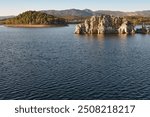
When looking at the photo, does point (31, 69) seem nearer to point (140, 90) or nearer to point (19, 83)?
point (19, 83)

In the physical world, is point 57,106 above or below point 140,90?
above

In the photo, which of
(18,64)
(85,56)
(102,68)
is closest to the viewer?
(102,68)

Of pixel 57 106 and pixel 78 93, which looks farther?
pixel 78 93

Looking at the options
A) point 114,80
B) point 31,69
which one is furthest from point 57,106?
point 31,69

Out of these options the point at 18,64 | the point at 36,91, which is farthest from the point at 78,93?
the point at 18,64

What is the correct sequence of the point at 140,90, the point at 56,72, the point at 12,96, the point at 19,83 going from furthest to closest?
1. the point at 56,72
2. the point at 19,83
3. the point at 140,90
4. the point at 12,96

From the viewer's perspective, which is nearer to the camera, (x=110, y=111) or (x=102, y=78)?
(x=110, y=111)

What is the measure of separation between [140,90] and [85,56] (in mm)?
54311

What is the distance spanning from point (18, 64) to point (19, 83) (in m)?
28.2

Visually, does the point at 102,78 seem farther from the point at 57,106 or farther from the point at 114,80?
the point at 57,106

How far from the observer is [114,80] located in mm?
79625

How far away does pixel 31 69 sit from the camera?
309ft

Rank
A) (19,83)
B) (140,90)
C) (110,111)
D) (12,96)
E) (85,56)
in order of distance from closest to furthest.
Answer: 1. (110,111)
2. (12,96)
3. (140,90)
4. (19,83)
5. (85,56)

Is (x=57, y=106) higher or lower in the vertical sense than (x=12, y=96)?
higher
